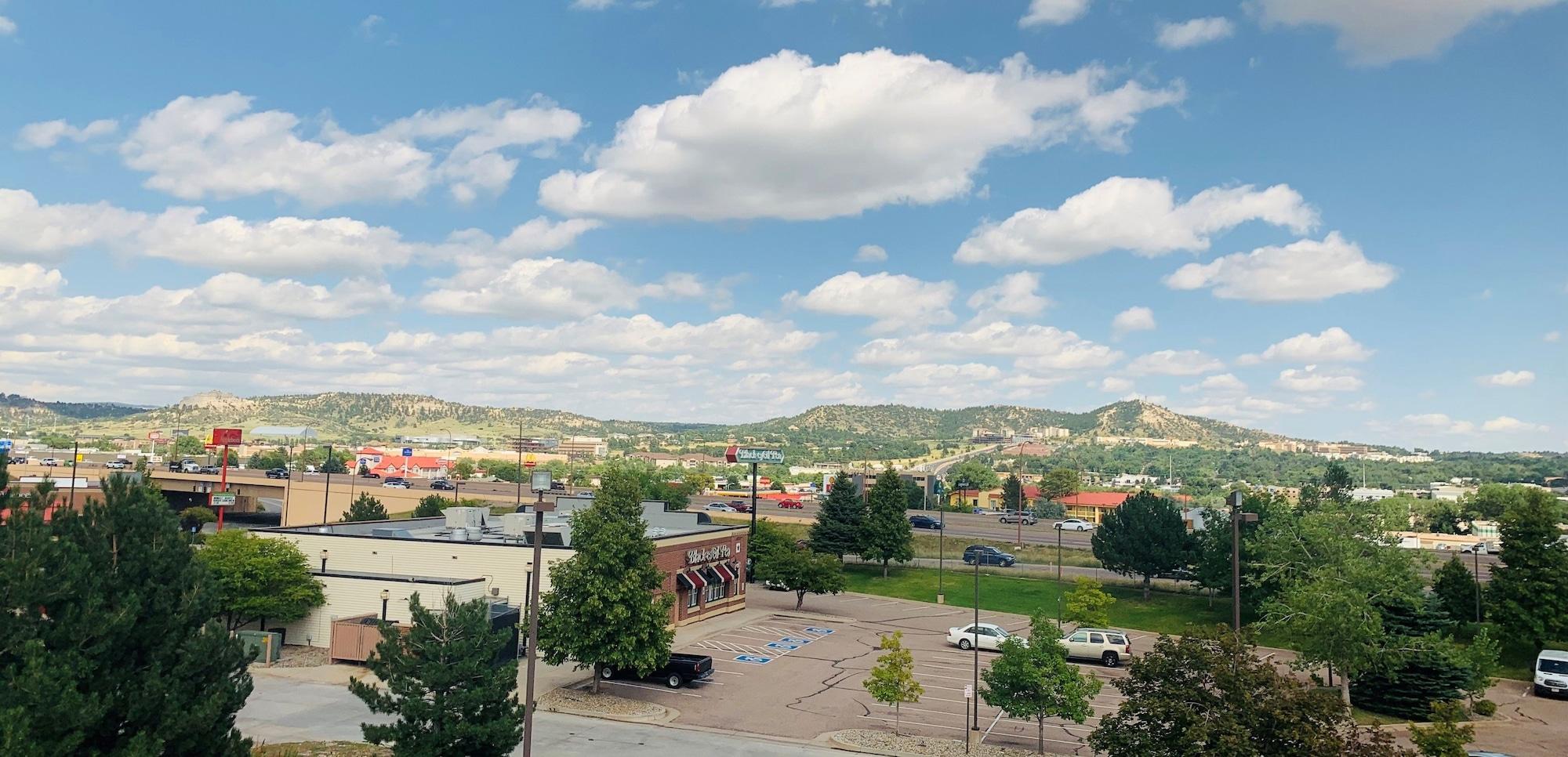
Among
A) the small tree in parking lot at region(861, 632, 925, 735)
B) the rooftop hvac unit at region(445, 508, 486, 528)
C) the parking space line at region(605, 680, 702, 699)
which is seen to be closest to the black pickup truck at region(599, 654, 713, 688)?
the parking space line at region(605, 680, 702, 699)

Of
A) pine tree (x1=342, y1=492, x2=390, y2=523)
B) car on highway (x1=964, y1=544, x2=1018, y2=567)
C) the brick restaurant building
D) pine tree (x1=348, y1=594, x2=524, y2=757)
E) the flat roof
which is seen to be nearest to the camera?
pine tree (x1=348, y1=594, x2=524, y2=757)

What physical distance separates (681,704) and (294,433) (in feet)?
294

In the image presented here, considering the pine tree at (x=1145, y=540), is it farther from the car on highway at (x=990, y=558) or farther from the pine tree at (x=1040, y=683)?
the pine tree at (x=1040, y=683)

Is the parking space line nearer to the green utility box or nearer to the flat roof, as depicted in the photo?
the flat roof

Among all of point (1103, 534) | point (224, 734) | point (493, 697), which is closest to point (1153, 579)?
point (1103, 534)

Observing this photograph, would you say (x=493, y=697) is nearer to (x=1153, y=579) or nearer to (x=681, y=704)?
(x=681, y=704)

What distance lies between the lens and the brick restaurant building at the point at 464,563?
1752 inches

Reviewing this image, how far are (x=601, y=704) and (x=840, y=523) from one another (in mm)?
40953

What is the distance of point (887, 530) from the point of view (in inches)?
2862

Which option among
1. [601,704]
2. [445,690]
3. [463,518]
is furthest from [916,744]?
[463,518]

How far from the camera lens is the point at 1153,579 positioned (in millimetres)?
73438

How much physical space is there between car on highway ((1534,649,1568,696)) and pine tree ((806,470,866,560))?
41.5m

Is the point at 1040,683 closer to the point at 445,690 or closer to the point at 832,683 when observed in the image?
the point at 832,683

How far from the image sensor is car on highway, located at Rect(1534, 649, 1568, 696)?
41.5 meters
